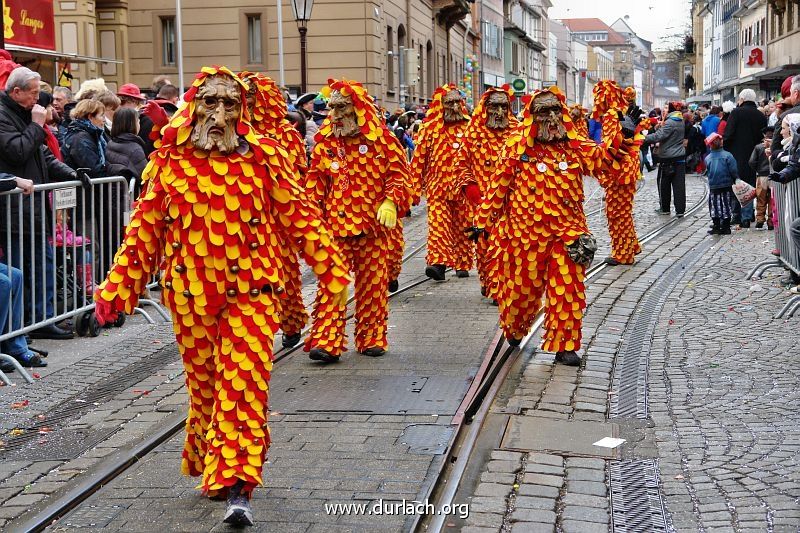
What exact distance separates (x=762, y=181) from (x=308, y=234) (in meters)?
13.6

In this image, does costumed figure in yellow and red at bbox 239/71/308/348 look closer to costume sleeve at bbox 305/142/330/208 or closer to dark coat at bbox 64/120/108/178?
costume sleeve at bbox 305/142/330/208

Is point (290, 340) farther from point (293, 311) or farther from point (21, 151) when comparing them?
point (21, 151)

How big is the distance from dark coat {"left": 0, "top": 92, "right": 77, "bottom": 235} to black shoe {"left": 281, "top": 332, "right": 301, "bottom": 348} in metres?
2.12

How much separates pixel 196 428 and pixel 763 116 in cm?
1594

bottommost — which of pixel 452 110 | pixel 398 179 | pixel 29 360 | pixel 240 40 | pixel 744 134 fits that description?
pixel 29 360

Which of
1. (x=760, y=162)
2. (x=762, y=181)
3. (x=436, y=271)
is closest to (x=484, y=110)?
(x=436, y=271)

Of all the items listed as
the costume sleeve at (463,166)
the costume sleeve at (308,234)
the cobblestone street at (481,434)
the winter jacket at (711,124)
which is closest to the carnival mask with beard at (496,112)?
A: the costume sleeve at (463,166)

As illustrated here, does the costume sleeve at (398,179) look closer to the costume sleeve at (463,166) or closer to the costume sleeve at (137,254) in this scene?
the costume sleeve at (463,166)

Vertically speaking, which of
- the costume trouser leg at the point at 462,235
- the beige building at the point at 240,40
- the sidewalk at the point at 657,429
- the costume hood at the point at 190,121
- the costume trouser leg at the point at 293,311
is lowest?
the sidewalk at the point at 657,429

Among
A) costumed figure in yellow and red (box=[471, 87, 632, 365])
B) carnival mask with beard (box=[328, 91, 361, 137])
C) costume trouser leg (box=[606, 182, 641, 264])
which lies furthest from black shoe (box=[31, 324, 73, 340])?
costume trouser leg (box=[606, 182, 641, 264])

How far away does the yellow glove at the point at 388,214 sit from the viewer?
9008mm

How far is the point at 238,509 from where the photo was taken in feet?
17.3

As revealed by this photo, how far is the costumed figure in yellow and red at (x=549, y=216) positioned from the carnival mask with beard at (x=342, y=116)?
117 cm

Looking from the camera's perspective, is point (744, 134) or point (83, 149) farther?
point (744, 134)
